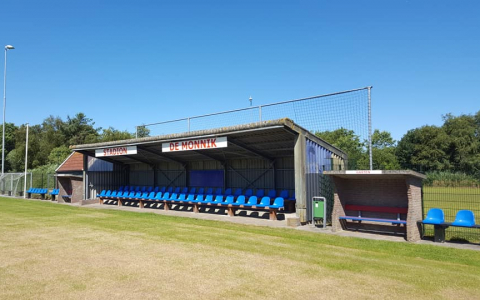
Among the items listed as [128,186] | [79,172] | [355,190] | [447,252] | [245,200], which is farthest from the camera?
[79,172]

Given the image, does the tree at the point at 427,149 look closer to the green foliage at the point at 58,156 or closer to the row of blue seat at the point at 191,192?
the row of blue seat at the point at 191,192

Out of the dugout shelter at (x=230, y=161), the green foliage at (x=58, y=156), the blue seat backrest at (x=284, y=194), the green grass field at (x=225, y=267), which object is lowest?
the green grass field at (x=225, y=267)

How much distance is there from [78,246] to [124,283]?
3.71 m

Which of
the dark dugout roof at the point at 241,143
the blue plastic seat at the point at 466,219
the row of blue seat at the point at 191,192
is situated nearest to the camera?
the blue plastic seat at the point at 466,219

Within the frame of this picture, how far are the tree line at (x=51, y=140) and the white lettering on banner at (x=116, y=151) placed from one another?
Answer: 30.8 metres

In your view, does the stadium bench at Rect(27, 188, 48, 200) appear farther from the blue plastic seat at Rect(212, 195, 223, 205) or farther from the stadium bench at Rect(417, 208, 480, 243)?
the stadium bench at Rect(417, 208, 480, 243)

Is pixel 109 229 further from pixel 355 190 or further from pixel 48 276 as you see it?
pixel 355 190

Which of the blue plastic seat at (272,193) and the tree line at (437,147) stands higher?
the tree line at (437,147)

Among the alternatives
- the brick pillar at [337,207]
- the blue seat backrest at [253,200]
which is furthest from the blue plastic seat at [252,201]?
the brick pillar at [337,207]

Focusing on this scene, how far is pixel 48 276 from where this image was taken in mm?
6168

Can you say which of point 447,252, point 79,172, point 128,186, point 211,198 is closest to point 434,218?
point 447,252

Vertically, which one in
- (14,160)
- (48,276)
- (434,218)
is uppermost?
(14,160)

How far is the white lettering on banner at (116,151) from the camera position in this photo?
18527mm

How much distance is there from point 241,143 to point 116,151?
8.15 metres
